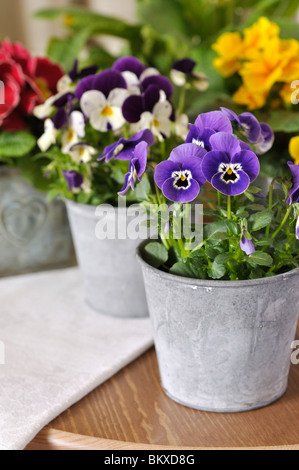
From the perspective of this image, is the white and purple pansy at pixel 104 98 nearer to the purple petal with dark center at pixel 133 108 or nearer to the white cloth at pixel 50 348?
the purple petal with dark center at pixel 133 108

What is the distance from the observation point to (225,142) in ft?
1.61

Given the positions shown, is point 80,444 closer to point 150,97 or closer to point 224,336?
point 224,336

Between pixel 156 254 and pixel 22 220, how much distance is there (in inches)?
16.4

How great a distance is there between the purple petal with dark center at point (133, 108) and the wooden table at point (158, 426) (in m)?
0.29

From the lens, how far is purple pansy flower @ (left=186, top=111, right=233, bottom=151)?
1.67 ft

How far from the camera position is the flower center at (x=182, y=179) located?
1.65ft

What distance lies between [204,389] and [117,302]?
241 mm

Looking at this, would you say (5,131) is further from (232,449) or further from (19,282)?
(232,449)

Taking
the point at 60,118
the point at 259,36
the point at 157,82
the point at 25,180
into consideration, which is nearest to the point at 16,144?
the point at 25,180

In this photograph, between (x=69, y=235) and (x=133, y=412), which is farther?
(x=69, y=235)

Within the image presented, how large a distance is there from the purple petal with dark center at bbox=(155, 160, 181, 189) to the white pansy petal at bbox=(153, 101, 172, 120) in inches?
7.3

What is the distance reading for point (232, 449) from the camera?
0.53 metres

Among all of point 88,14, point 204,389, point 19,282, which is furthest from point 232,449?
point 88,14

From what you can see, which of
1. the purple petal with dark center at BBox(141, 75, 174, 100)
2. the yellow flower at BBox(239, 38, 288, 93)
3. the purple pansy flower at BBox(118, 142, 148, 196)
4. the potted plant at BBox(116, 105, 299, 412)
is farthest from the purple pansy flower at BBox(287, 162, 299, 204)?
the yellow flower at BBox(239, 38, 288, 93)
